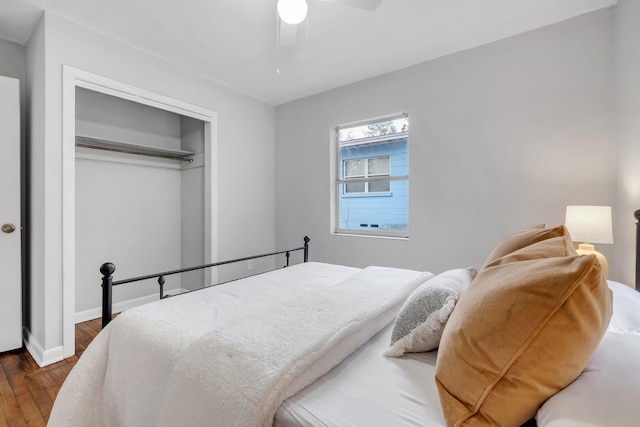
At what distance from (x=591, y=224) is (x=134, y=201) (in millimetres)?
4124

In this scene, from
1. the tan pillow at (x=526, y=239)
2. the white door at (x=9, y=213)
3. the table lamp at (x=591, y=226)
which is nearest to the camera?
the tan pillow at (x=526, y=239)

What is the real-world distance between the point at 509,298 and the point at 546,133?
234cm

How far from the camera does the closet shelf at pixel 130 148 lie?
9.15 feet

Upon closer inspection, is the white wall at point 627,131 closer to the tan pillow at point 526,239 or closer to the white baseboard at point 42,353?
the tan pillow at point 526,239

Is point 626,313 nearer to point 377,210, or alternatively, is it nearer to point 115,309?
point 377,210

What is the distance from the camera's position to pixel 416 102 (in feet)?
9.61

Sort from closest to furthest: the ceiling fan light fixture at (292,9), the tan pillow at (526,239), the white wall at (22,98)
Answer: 1. the tan pillow at (526,239)
2. the ceiling fan light fixture at (292,9)
3. the white wall at (22,98)

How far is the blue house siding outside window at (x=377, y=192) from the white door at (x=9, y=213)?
2.93 meters

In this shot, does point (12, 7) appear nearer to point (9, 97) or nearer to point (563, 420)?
point (9, 97)

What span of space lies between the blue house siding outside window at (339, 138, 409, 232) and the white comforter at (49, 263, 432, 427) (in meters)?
1.67

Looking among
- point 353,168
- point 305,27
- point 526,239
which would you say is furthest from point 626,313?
point 353,168

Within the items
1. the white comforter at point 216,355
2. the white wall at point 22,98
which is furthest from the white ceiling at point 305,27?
the white comforter at point 216,355

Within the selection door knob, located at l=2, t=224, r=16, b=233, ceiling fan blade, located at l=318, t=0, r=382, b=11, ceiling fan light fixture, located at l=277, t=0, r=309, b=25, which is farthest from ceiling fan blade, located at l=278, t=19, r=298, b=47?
door knob, located at l=2, t=224, r=16, b=233

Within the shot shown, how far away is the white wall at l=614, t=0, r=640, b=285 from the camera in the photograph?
1.79 metres
